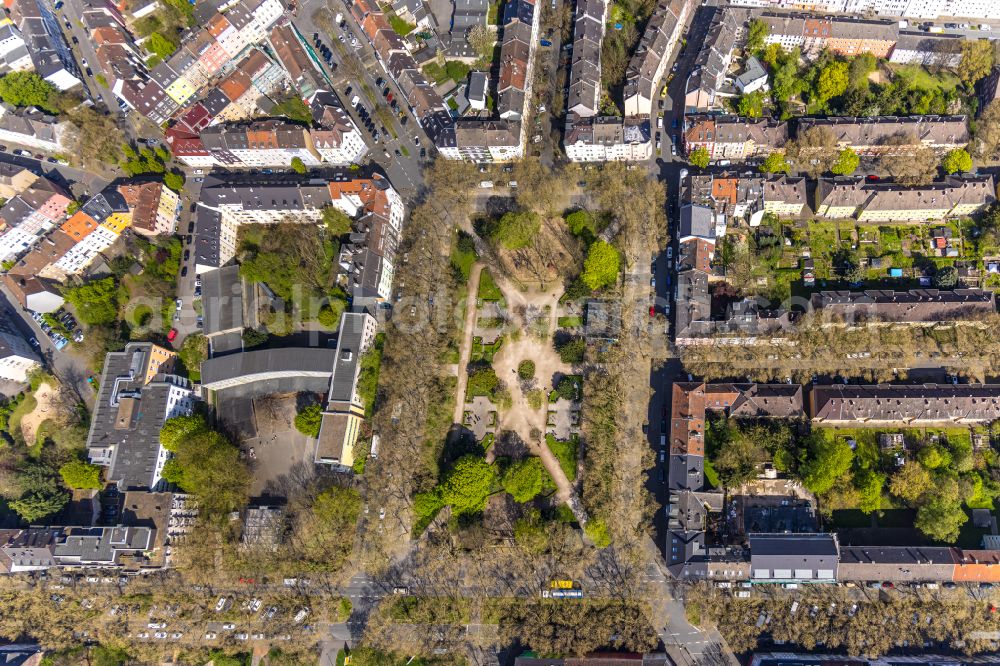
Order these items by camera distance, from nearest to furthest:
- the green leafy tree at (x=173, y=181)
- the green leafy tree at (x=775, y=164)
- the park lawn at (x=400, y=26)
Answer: the green leafy tree at (x=775, y=164) < the green leafy tree at (x=173, y=181) < the park lawn at (x=400, y=26)

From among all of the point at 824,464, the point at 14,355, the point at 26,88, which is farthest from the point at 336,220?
the point at 824,464

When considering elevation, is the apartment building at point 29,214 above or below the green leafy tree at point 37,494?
above

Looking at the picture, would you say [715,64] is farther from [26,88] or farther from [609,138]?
[26,88]

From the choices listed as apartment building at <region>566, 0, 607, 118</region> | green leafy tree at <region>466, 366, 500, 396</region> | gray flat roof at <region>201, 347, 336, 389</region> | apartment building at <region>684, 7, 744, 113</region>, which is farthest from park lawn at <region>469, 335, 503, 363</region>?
apartment building at <region>684, 7, 744, 113</region>

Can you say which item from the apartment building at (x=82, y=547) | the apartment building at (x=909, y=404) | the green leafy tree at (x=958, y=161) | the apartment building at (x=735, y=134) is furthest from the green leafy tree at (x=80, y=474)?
the green leafy tree at (x=958, y=161)

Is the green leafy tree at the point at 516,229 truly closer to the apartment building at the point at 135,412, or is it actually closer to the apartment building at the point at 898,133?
the apartment building at the point at 898,133

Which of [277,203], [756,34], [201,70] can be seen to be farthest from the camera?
[201,70]

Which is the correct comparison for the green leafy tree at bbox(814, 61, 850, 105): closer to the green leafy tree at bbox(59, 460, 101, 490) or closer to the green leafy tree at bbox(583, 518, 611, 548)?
the green leafy tree at bbox(583, 518, 611, 548)

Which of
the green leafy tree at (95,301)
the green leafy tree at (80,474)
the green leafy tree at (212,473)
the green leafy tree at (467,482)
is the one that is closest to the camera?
the green leafy tree at (467,482)
